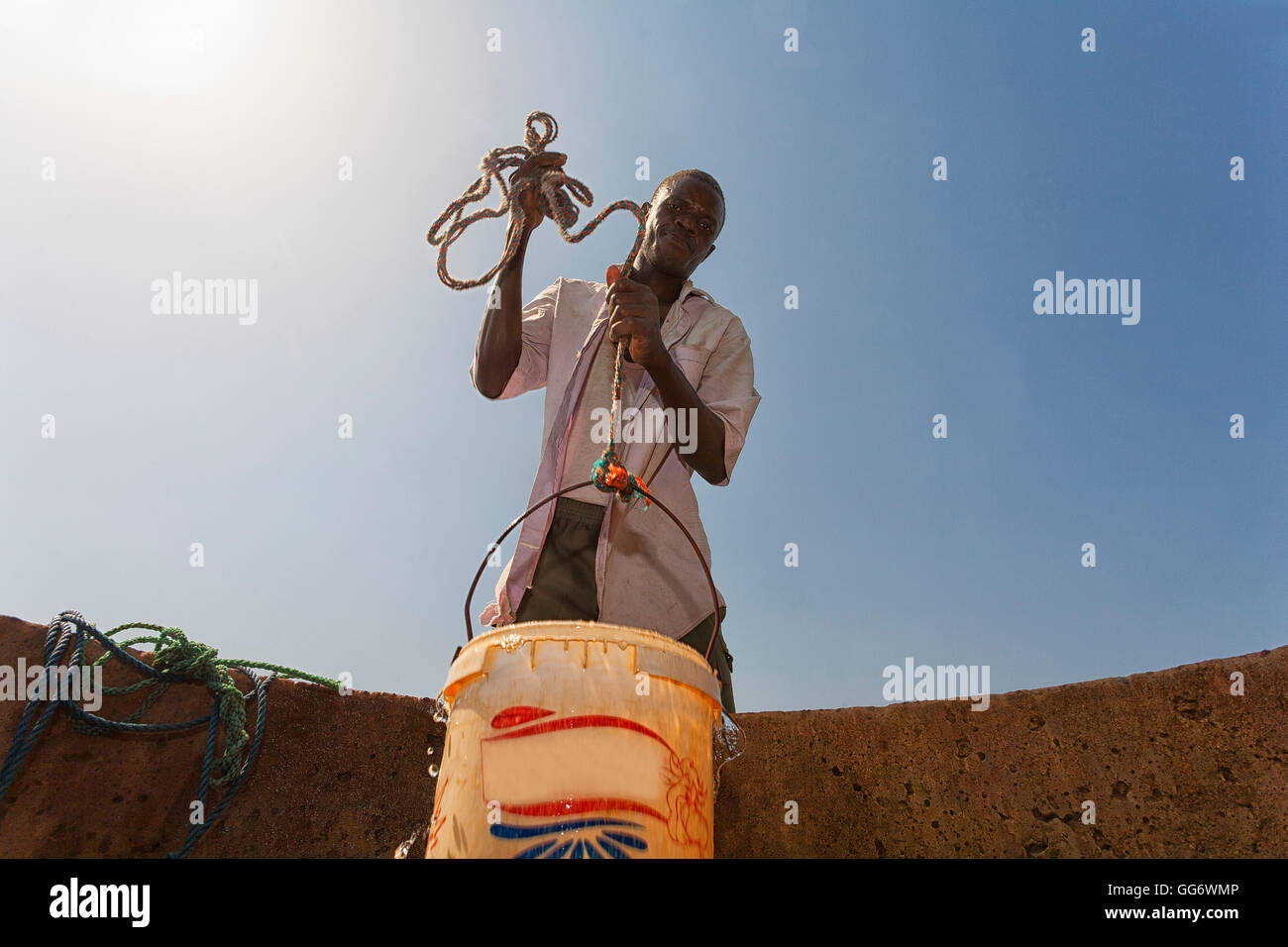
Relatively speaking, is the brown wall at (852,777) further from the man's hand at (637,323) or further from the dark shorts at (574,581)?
the man's hand at (637,323)

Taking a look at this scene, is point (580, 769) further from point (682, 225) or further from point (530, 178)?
point (682, 225)

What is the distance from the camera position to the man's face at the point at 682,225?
285 cm

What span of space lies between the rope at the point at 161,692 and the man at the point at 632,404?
1013mm

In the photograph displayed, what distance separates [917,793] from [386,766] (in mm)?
1903

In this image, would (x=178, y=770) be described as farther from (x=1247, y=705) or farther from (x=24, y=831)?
(x=1247, y=705)

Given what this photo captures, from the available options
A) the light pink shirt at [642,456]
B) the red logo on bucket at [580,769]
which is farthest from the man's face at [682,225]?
the red logo on bucket at [580,769]

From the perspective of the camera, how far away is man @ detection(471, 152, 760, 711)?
7.74 feet

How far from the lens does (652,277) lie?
9.59 ft

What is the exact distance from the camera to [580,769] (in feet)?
4.81
